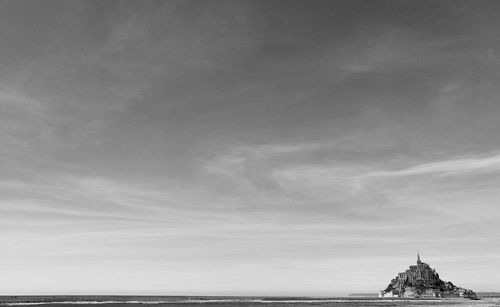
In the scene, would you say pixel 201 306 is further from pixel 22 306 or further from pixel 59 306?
pixel 22 306

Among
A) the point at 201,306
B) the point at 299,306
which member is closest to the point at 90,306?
the point at 201,306

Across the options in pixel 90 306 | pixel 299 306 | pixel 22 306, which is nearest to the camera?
pixel 22 306

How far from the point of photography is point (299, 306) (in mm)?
146250

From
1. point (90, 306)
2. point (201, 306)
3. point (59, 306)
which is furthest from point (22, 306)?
point (201, 306)

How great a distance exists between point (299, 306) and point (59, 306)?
77.6m

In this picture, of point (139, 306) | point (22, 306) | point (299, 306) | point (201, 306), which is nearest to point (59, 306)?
point (22, 306)

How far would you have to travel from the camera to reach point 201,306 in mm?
139500

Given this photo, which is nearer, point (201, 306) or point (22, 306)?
point (22, 306)

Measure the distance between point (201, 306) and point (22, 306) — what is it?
2111 inches

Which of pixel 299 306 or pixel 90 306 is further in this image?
pixel 299 306

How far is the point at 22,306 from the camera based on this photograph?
12419 cm

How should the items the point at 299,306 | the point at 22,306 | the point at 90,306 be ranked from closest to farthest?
the point at 22,306 → the point at 90,306 → the point at 299,306

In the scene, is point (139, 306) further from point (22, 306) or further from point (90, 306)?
point (22, 306)

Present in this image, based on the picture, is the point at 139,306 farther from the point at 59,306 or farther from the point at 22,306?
the point at 22,306
